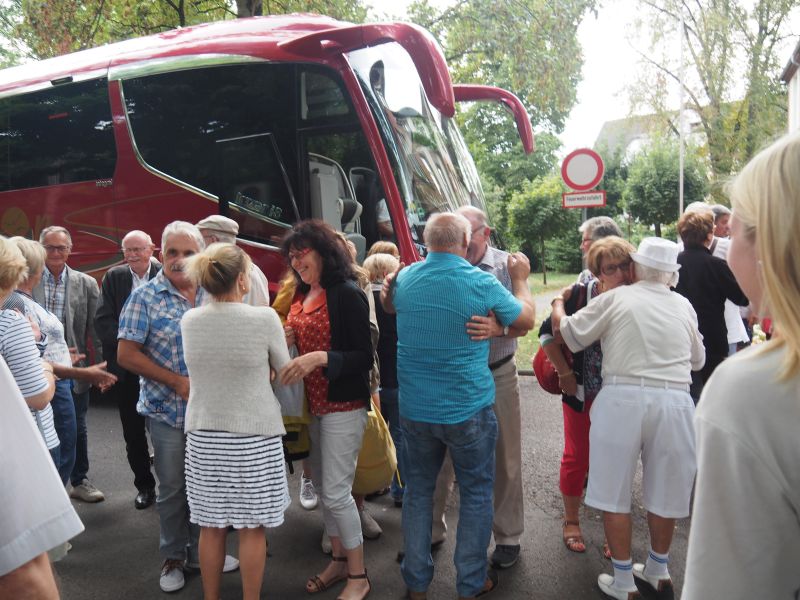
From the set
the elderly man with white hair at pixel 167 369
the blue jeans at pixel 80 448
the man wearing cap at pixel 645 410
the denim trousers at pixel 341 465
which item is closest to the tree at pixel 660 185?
the man wearing cap at pixel 645 410

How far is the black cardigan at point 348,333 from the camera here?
11.2 feet

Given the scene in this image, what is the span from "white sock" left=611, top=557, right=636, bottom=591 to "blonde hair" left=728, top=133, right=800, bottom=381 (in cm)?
275

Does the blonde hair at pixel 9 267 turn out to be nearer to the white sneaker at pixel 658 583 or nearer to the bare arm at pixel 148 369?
the bare arm at pixel 148 369

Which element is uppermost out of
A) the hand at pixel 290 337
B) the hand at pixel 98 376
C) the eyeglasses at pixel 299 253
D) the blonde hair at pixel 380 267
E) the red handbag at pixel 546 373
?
the eyeglasses at pixel 299 253

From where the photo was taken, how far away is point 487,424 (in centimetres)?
333

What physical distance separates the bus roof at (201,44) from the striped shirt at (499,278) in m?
3.23

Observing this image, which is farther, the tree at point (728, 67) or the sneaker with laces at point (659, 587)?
the tree at point (728, 67)

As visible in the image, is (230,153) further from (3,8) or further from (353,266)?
(3,8)

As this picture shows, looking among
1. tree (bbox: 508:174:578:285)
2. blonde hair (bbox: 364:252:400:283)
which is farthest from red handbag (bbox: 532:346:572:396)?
tree (bbox: 508:174:578:285)

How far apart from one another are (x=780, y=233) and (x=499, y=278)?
9.43ft

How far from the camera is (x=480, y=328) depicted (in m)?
3.19

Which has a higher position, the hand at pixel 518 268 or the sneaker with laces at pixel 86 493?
the hand at pixel 518 268

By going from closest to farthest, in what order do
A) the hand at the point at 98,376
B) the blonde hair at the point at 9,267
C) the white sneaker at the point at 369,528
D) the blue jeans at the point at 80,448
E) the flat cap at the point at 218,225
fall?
the blonde hair at the point at 9,267
the hand at the point at 98,376
the white sneaker at the point at 369,528
the flat cap at the point at 218,225
the blue jeans at the point at 80,448

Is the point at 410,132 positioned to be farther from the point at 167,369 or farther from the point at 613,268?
the point at 167,369
